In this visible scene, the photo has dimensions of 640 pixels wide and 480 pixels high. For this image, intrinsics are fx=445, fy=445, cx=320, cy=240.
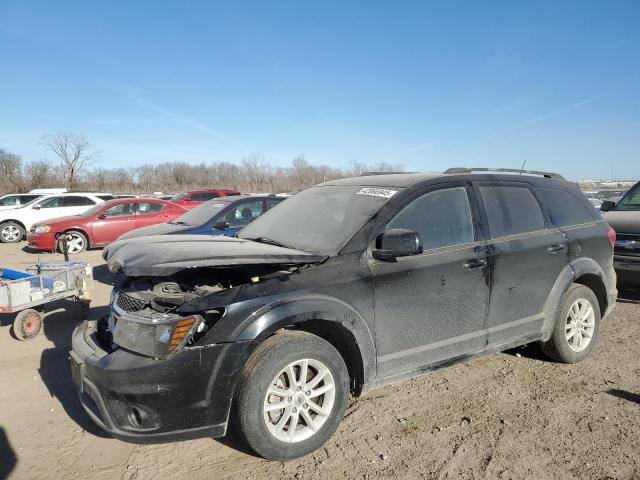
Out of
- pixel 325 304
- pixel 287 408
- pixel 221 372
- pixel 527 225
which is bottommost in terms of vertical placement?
pixel 287 408

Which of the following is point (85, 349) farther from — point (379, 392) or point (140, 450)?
point (379, 392)

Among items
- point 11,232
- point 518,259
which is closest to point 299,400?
point 518,259

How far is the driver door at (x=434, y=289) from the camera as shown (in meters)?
3.11

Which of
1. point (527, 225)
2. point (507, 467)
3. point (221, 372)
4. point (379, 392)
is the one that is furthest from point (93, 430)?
point (527, 225)

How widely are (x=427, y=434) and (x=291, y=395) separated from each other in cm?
105

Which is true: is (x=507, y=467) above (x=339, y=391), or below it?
below

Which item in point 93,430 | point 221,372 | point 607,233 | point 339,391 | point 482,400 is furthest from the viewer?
point 607,233

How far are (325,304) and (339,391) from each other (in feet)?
1.96

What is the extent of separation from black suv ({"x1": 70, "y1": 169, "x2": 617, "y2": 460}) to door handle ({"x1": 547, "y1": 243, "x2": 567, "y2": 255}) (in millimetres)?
13

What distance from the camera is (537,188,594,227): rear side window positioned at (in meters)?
4.24

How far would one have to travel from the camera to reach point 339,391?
9.56 feet

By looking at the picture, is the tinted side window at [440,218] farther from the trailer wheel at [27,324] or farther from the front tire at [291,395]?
the trailer wheel at [27,324]

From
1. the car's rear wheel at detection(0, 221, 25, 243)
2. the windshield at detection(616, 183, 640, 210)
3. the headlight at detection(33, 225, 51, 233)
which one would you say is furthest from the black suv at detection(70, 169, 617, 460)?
the car's rear wheel at detection(0, 221, 25, 243)

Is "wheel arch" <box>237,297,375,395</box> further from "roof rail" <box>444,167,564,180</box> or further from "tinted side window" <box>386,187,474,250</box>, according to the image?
"roof rail" <box>444,167,564,180</box>
